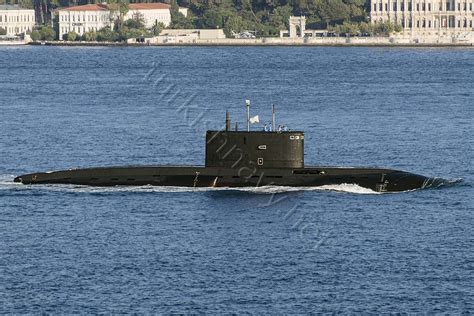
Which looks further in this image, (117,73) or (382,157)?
(117,73)

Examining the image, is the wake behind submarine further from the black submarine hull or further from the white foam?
the white foam

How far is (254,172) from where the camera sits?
46156 mm

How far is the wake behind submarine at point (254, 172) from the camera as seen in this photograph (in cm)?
4575

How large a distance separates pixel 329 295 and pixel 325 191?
1343 centimetres

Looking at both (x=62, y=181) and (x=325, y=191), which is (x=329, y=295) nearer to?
(x=325, y=191)

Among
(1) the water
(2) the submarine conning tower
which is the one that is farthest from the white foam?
(2) the submarine conning tower

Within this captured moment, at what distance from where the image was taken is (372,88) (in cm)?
10750

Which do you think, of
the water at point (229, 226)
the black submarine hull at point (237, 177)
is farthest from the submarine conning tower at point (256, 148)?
the water at point (229, 226)

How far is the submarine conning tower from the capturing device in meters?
45.6

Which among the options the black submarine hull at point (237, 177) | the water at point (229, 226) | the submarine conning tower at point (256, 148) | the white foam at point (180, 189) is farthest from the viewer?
the black submarine hull at point (237, 177)

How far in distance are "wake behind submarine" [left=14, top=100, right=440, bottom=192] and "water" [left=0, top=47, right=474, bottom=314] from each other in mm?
437

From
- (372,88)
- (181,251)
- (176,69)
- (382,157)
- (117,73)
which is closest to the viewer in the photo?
(181,251)

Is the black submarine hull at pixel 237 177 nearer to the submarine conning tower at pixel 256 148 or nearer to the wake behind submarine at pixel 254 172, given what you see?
the wake behind submarine at pixel 254 172

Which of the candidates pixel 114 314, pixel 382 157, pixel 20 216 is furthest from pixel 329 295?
pixel 382 157
